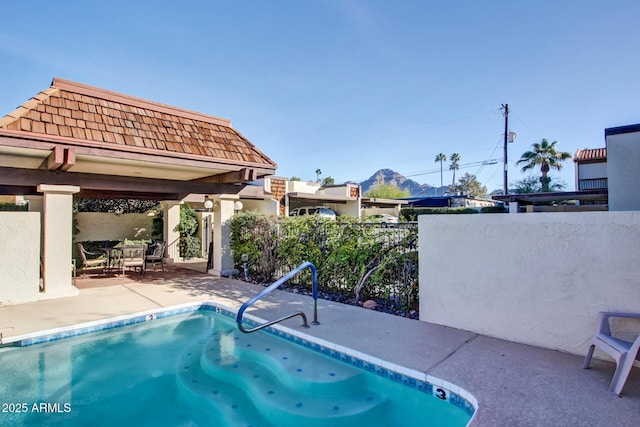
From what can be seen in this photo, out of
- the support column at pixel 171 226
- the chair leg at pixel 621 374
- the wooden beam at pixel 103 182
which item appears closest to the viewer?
the chair leg at pixel 621 374

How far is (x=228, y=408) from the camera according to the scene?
14.5ft

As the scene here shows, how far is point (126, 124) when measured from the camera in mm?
8438

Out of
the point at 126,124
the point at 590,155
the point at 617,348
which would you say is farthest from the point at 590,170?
the point at 126,124

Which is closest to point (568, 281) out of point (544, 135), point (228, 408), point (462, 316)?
point (462, 316)

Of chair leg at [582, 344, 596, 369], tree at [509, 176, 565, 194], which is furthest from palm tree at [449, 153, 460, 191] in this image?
chair leg at [582, 344, 596, 369]

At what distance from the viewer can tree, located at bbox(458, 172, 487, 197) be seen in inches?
Answer: 3059

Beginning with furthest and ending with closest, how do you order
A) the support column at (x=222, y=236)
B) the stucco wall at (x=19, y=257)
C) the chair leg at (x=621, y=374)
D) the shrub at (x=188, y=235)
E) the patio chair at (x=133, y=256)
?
the shrub at (x=188, y=235) → the support column at (x=222, y=236) → the patio chair at (x=133, y=256) → the stucco wall at (x=19, y=257) → the chair leg at (x=621, y=374)

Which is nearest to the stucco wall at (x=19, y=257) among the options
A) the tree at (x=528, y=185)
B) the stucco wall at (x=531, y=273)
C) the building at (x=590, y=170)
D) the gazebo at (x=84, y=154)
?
the gazebo at (x=84, y=154)

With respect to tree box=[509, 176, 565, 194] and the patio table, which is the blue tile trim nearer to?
the patio table

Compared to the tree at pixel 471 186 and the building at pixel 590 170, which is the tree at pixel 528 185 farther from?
the tree at pixel 471 186

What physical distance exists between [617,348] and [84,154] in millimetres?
9665

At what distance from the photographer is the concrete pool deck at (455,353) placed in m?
3.40

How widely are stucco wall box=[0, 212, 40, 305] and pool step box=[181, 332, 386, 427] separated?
5204mm

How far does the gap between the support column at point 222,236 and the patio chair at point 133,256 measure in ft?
7.85
